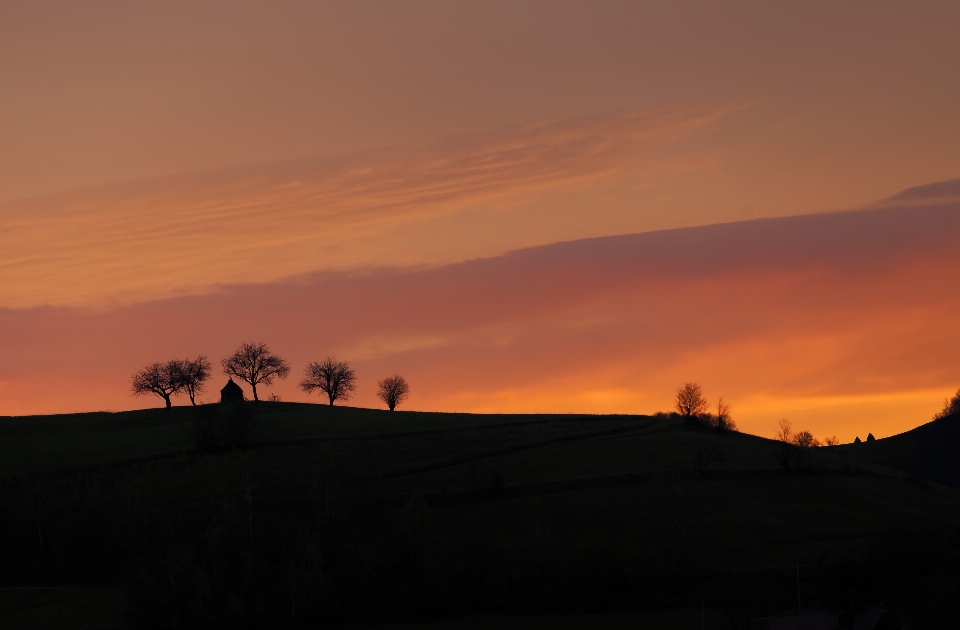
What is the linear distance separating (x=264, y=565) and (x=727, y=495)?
47.2 meters

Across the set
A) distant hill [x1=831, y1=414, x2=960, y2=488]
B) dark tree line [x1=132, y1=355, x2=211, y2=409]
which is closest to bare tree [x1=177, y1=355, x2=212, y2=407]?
dark tree line [x1=132, y1=355, x2=211, y2=409]

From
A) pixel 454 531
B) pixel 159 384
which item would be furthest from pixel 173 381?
pixel 454 531

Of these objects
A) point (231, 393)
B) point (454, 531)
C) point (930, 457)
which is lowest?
point (454, 531)

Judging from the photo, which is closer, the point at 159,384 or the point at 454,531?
the point at 454,531

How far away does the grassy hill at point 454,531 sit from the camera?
3206 inches

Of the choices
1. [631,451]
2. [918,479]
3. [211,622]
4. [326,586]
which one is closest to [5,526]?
[211,622]

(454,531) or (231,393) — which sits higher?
(231,393)

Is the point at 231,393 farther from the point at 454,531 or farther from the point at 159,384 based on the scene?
the point at 454,531

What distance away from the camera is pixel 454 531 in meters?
95.2

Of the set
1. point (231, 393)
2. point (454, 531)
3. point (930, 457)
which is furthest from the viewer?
point (930, 457)

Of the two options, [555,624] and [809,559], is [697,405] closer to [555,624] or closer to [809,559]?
A: [809,559]

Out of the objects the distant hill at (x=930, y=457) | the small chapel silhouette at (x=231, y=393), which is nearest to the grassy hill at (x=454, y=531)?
the small chapel silhouette at (x=231, y=393)

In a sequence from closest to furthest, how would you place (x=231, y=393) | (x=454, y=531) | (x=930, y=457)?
(x=454, y=531) < (x=231, y=393) < (x=930, y=457)

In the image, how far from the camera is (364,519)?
95188 millimetres
